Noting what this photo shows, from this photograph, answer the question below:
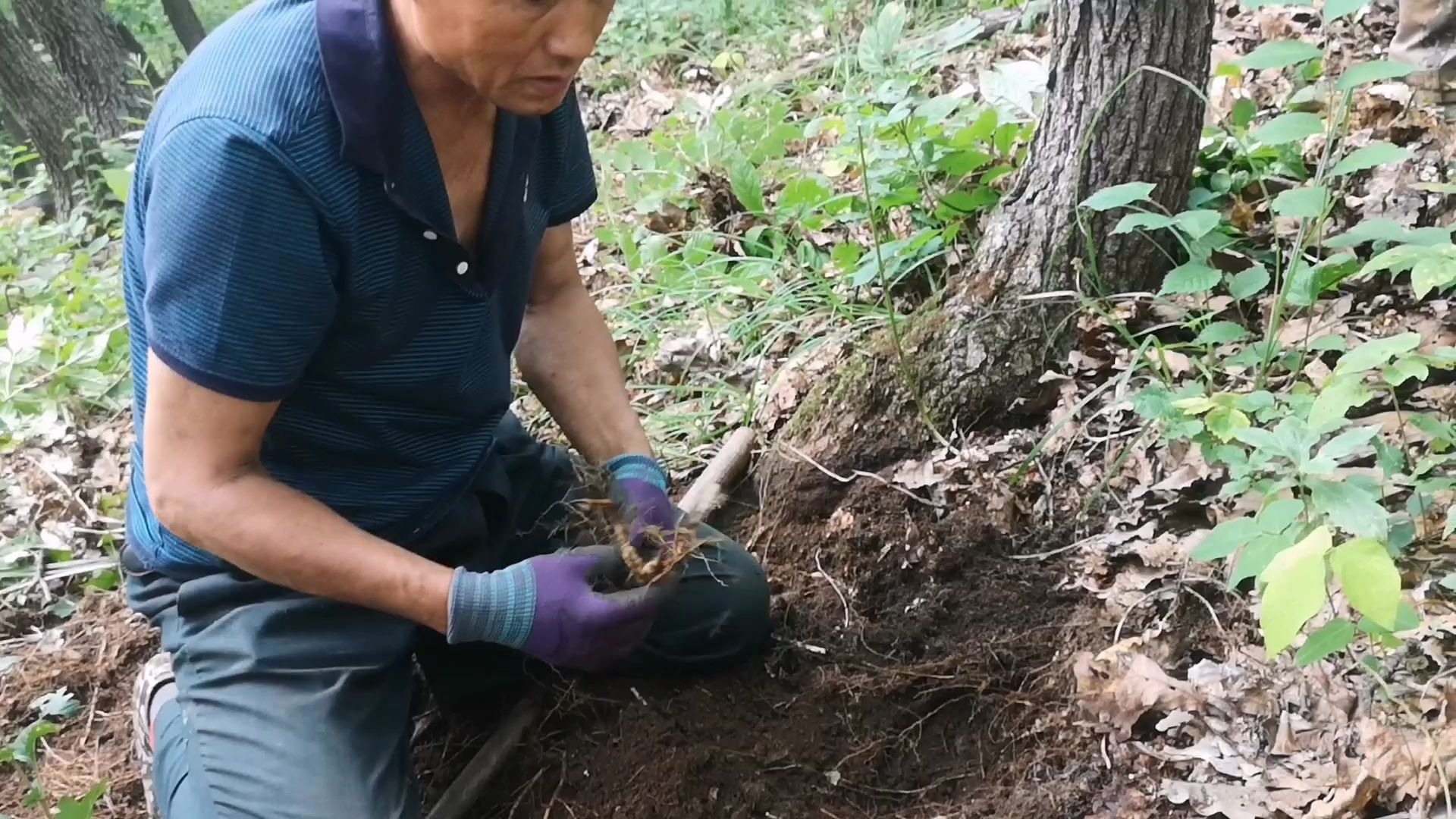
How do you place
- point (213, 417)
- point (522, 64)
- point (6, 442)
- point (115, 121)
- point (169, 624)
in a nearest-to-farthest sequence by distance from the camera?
point (522, 64)
point (213, 417)
point (169, 624)
point (6, 442)
point (115, 121)

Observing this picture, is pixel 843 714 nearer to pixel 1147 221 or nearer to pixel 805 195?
pixel 1147 221

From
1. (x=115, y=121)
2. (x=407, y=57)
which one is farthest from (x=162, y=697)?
(x=115, y=121)

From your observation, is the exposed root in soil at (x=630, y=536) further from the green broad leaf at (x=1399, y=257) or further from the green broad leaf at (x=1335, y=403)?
the green broad leaf at (x=1399, y=257)

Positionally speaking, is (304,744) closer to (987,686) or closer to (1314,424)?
(987,686)

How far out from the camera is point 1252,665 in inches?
65.3

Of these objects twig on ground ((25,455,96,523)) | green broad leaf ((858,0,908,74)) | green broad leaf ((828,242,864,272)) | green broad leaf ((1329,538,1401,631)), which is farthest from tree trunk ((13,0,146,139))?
green broad leaf ((1329,538,1401,631))

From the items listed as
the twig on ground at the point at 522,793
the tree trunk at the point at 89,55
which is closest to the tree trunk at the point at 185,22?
the tree trunk at the point at 89,55

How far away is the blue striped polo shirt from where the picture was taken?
135cm

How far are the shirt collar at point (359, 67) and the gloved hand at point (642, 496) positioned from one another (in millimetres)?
760

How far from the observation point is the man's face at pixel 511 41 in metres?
1.27

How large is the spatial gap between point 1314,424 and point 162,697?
1804mm

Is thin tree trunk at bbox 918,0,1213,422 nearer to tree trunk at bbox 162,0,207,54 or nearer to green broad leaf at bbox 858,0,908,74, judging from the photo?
green broad leaf at bbox 858,0,908,74

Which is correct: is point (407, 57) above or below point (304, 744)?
Result: above

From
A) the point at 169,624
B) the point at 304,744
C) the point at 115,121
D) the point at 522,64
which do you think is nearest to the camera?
the point at 522,64
